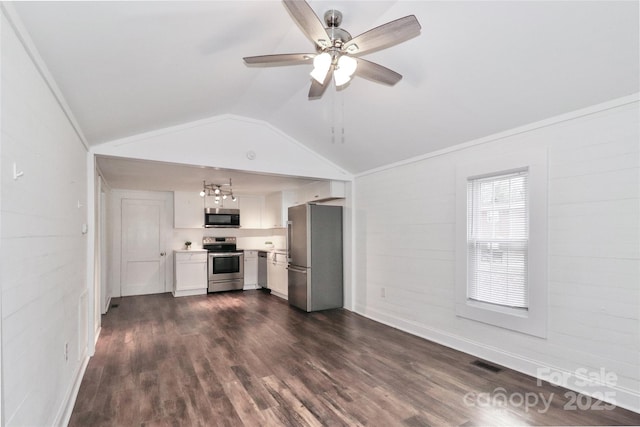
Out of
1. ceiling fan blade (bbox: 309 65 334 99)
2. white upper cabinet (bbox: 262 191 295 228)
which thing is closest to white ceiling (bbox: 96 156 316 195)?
white upper cabinet (bbox: 262 191 295 228)

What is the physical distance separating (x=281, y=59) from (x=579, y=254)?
2.75 m

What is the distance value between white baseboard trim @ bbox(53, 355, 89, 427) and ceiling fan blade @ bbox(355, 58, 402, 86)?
302cm

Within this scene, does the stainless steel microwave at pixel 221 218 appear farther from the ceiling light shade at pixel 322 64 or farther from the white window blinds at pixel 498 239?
the ceiling light shade at pixel 322 64

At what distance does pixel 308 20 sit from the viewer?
67.3 inches

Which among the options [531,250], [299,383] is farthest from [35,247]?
[531,250]

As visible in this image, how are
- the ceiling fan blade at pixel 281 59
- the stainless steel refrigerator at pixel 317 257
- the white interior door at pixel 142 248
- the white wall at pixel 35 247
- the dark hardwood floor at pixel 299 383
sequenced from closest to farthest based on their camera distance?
the white wall at pixel 35 247, the ceiling fan blade at pixel 281 59, the dark hardwood floor at pixel 299 383, the stainless steel refrigerator at pixel 317 257, the white interior door at pixel 142 248

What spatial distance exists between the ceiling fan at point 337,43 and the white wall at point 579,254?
5.50ft

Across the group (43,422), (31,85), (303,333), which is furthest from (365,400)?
(31,85)

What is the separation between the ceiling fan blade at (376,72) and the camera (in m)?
2.16

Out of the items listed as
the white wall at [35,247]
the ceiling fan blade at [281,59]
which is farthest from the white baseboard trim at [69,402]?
the ceiling fan blade at [281,59]

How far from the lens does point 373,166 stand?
479cm

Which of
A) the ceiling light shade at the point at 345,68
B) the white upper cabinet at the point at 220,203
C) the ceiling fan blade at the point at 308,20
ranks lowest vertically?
the white upper cabinet at the point at 220,203

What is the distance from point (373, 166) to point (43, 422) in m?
4.20

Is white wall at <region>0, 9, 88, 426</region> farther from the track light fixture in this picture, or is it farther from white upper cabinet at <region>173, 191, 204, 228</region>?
white upper cabinet at <region>173, 191, 204, 228</region>
